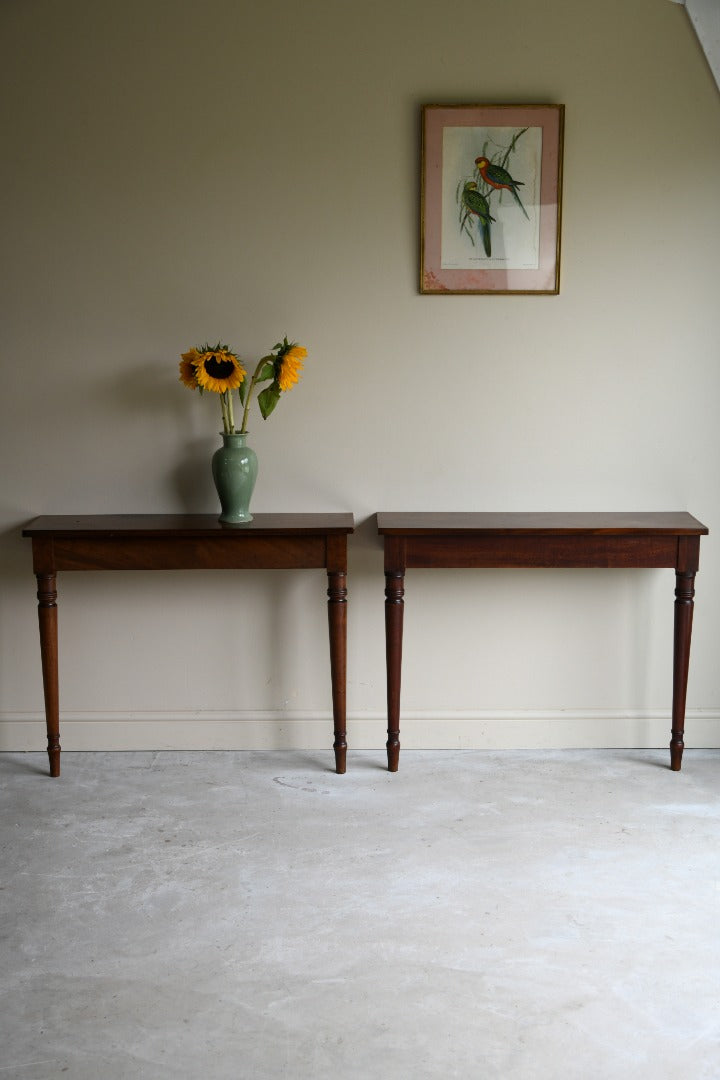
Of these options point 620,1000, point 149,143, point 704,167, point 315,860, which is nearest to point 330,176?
point 149,143

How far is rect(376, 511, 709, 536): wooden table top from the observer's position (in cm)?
345

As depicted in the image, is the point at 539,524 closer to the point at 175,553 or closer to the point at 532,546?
the point at 532,546

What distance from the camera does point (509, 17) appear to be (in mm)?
3512

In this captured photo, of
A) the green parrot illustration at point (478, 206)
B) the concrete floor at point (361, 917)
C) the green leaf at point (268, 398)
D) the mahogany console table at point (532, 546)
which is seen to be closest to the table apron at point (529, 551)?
the mahogany console table at point (532, 546)

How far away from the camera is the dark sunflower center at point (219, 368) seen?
3.41 metres

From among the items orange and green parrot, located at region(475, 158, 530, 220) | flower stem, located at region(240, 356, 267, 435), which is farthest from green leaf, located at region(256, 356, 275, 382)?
orange and green parrot, located at region(475, 158, 530, 220)

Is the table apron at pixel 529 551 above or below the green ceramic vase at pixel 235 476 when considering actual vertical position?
below

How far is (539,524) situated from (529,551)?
95 mm

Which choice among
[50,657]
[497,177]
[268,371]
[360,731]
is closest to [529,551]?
[360,731]

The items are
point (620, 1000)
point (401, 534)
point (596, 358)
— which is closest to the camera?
point (620, 1000)

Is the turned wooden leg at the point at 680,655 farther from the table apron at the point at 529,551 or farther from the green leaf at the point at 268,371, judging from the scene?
the green leaf at the point at 268,371

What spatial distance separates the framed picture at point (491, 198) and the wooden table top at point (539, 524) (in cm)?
78

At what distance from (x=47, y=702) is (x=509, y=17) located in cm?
279

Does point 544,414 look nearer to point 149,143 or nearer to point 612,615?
point 612,615
